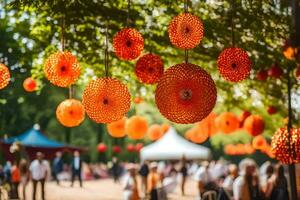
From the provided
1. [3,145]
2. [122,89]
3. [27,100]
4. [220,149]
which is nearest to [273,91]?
[122,89]

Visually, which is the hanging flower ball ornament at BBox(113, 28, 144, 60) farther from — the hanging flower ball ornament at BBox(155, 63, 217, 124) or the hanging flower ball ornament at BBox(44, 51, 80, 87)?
the hanging flower ball ornament at BBox(155, 63, 217, 124)

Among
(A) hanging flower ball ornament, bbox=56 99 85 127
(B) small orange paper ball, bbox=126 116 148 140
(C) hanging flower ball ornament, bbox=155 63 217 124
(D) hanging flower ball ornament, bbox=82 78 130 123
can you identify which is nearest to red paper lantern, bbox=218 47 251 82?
(C) hanging flower ball ornament, bbox=155 63 217 124

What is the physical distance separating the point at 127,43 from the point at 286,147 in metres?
2.36

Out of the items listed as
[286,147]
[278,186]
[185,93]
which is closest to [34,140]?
[278,186]

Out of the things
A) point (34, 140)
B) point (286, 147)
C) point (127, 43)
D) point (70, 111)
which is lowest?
point (34, 140)

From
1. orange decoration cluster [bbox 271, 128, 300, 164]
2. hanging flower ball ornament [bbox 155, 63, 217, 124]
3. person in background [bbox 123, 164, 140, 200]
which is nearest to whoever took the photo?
hanging flower ball ornament [bbox 155, 63, 217, 124]

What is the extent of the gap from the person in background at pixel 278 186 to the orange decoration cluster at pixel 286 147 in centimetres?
352

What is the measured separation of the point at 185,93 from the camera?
5270mm

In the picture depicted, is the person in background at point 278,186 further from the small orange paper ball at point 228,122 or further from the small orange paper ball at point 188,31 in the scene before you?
the small orange paper ball at point 188,31

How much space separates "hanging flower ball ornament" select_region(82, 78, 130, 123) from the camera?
5.90 metres

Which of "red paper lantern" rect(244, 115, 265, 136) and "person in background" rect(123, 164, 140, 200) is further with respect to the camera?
"person in background" rect(123, 164, 140, 200)

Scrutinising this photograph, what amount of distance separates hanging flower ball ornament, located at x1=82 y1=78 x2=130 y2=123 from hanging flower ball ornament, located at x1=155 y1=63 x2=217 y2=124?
2.59 feet

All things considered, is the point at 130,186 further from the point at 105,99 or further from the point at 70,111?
the point at 105,99

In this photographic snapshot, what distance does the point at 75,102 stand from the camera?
25.5 feet
